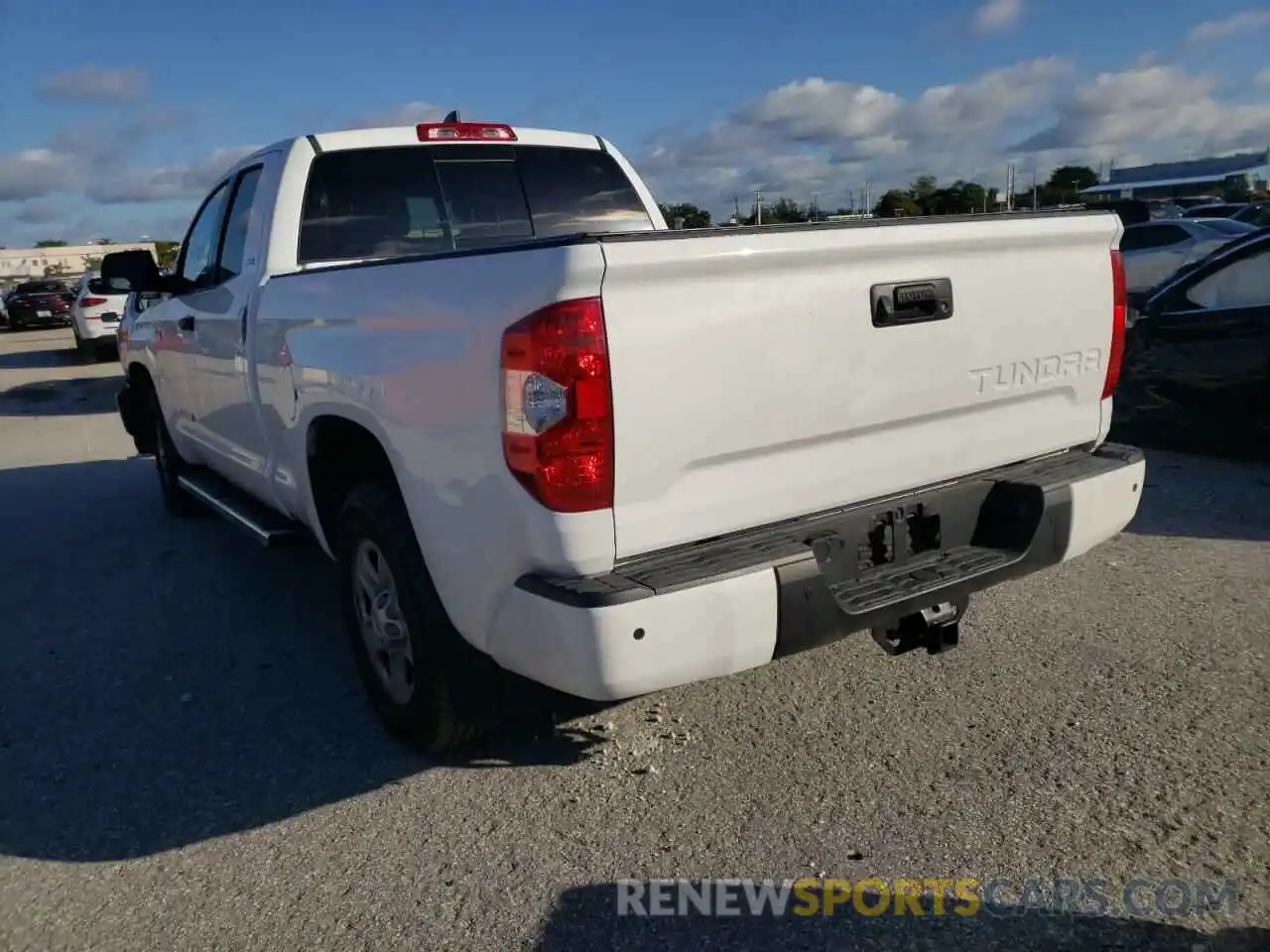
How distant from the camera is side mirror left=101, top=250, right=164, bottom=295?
5.45 metres

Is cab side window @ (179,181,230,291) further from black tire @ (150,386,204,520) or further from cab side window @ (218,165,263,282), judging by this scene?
black tire @ (150,386,204,520)

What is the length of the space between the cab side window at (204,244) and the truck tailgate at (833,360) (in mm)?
3179

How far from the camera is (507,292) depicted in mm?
2607

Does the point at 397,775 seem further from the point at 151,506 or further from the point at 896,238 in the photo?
the point at 151,506

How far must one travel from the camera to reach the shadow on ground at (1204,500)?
18.3 feet

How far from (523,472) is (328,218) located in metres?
2.42

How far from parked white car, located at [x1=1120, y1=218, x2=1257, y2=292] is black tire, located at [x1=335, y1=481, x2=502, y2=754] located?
12212 mm

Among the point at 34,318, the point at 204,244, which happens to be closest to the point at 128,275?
the point at 204,244

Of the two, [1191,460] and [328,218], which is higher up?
[328,218]

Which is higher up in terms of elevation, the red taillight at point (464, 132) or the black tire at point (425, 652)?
the red taillight at point (464, 132)

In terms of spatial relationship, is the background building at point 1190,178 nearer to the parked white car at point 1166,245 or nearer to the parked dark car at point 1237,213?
the parked dark car at point 1237,213

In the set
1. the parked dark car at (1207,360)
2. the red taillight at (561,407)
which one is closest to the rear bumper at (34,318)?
the parked dark car at (1207,360)

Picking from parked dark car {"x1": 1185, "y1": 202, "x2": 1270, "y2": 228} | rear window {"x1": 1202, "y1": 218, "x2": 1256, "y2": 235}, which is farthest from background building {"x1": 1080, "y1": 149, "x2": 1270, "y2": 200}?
rear window {"x1": 1202, "y1": 218, "x2": 1256, "y2": 235}

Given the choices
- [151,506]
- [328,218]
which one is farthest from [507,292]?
[151,506]
